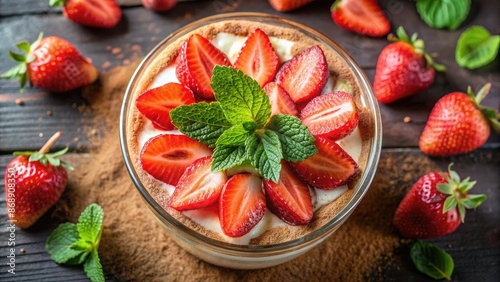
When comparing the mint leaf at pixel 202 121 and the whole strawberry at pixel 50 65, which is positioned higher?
the mint leaf at pixel 202 121

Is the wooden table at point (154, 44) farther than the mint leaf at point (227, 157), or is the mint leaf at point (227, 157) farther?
the wooden table at point (154, 44)

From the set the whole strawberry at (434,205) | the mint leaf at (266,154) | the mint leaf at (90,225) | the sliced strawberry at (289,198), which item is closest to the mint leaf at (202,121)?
the mint leaf at (266,154)

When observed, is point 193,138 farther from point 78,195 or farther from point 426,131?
point 426,131

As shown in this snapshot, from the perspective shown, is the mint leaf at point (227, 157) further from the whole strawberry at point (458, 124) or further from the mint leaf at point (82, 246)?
the whole strawberry at point (458, 124)

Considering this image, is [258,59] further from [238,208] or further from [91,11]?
[91,11]

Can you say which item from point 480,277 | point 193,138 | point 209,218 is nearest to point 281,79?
point 193,138

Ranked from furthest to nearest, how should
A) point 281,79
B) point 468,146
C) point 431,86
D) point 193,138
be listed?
point 431,86
point 468,146
point 281,79
point 193,138
